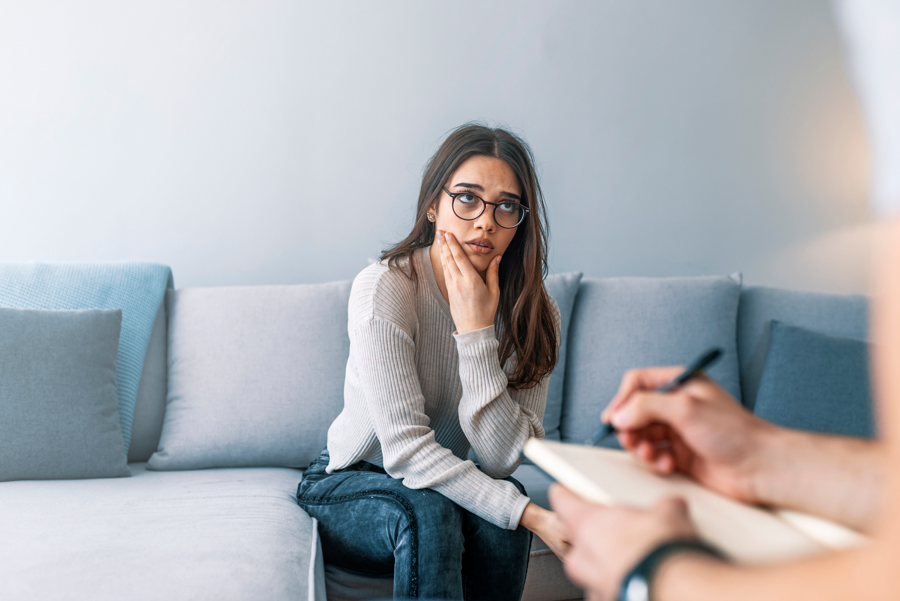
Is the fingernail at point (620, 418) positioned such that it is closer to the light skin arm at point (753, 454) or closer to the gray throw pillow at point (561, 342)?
the light skin arm at point (753, 454)

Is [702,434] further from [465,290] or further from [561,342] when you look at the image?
[561,342]

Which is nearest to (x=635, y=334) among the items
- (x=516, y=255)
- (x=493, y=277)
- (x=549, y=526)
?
(x=516, y=255)

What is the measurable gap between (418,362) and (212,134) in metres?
1.24

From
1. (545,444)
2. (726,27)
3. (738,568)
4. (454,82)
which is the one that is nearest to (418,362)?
(545,444)

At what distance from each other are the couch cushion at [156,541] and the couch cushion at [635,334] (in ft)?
3.04

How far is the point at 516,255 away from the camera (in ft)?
4.93

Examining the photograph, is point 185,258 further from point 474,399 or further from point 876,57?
point 876,57

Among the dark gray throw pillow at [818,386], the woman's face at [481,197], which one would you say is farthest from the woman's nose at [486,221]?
the dark gray throw pillow at [818,386]

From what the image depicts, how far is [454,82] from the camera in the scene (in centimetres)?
223

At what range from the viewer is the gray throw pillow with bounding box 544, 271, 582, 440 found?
74.0 inches

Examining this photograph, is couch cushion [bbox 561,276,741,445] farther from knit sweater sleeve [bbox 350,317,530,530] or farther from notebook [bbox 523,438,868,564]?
notebook [bbox 523,438,868,564]

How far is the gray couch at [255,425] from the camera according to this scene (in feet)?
3.24

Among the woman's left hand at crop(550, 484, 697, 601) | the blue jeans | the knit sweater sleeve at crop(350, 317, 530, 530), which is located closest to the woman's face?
the knit sweater sleeve at crop(350, 317, 530, 530)

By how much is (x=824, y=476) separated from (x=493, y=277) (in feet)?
3.04
